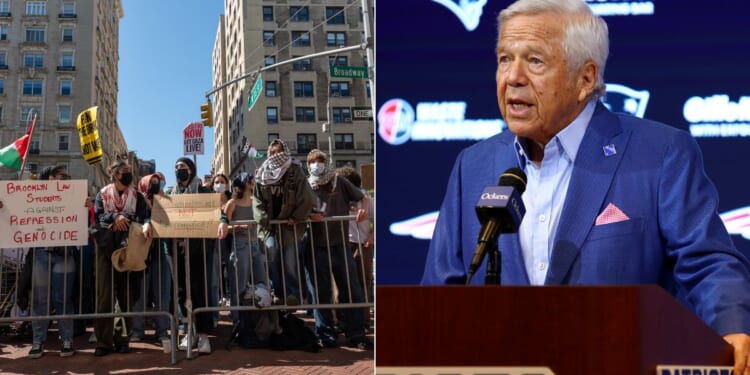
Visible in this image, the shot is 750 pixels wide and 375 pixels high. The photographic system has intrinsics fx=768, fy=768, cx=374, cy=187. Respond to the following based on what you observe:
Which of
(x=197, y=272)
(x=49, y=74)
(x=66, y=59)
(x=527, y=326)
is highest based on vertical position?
(x=66, y=59)

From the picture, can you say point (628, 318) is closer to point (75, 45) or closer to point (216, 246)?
point (216, 246)

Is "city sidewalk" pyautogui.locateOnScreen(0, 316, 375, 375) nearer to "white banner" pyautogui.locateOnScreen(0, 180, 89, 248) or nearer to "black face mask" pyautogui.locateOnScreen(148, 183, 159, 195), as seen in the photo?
"white banner" pyautogui.locateOnScreen(0, 180, 89, 248)

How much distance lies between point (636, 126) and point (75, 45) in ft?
294

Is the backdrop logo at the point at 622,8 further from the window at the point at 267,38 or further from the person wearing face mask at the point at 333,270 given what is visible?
the window at the point at 267,38

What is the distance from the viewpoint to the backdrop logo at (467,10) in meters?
3.25

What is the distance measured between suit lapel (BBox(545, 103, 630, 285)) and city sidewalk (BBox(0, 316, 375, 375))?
339 centimetres

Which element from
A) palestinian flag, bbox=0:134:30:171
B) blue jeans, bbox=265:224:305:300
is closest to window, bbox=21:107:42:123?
palestinian flag, bbox=0:134:30:171

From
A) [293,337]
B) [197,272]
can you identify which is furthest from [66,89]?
[293,337]

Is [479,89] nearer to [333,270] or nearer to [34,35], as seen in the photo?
[333,270]

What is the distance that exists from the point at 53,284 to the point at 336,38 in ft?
235

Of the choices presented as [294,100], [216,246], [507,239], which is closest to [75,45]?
[294,100]

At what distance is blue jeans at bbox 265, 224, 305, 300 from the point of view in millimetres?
7188

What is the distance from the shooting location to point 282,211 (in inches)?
282

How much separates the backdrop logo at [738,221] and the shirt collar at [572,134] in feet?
2.07
